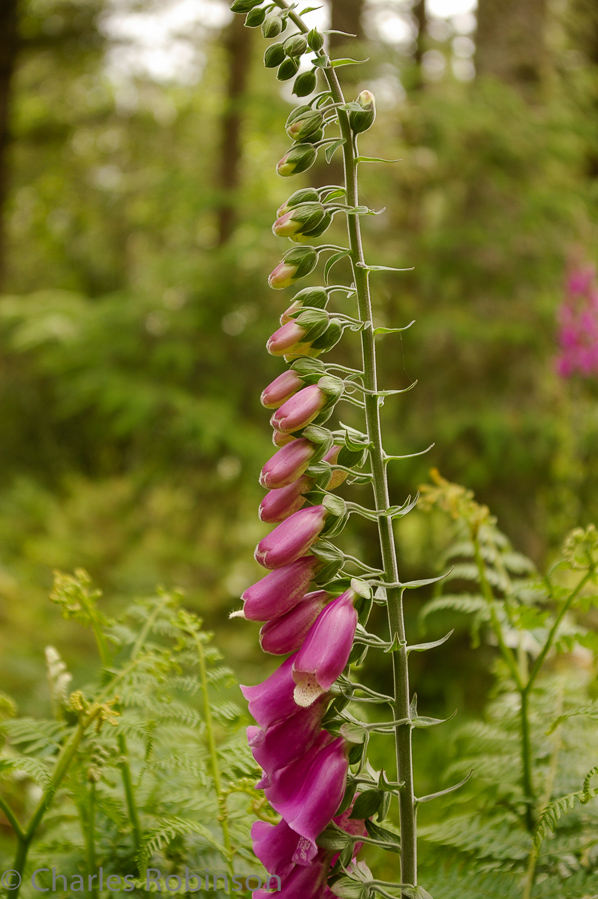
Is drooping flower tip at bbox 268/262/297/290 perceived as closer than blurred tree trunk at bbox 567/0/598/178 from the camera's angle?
Yes

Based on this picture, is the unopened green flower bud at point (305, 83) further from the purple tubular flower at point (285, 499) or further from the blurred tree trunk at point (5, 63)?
the blurred tree trunk at point (5, 63)

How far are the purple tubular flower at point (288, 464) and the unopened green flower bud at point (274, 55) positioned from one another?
0.45m

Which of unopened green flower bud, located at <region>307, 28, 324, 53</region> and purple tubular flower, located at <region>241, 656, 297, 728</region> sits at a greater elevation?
unopened green flower bud, located at <region>307, 28, 324, 53</region>

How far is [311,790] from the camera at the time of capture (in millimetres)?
743

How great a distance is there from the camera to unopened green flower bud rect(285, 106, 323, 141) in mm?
822

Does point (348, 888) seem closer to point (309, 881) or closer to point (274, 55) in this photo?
point (309, 881)

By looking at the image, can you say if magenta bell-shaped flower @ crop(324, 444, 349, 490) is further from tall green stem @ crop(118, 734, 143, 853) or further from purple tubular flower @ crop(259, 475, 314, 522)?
tall green stem @ crop(118, 734, 143, 853)

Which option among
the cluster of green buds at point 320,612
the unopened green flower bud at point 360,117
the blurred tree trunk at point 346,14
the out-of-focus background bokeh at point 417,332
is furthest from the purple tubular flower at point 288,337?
the blurred tree trunk at point 346,14

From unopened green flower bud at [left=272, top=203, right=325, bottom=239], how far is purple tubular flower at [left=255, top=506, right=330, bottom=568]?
1.06ft

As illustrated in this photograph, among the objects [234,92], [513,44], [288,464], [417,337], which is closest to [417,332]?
[417,337]

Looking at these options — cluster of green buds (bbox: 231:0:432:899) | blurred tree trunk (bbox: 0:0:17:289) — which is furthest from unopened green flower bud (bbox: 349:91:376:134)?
blurred tree trunk (bbox: 0:0:17:289)

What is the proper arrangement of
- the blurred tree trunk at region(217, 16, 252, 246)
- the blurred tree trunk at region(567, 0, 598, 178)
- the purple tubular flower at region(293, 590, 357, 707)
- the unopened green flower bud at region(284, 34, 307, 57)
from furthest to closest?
1. the blurred tree trunk at region(217, 16, 252, 246)
2. the blurred tree trunk at region(567, 0, 598, 178)
3. the unopened green flower bud at region(284, 34, 307, 57)
4. the purple tubular flower at region(293, 590, 357, 707)

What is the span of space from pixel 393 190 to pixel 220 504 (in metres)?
2.02

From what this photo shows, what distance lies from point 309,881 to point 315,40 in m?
0.91
